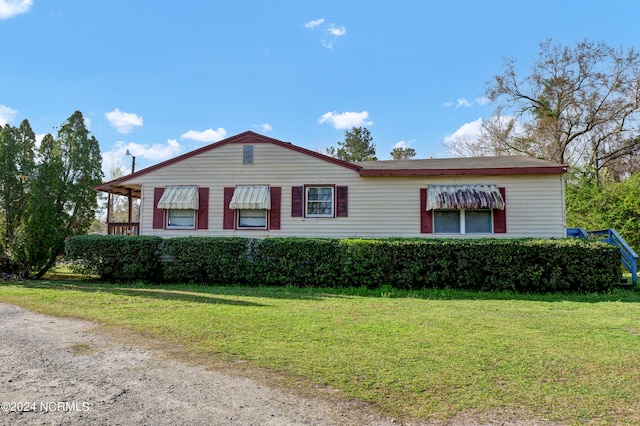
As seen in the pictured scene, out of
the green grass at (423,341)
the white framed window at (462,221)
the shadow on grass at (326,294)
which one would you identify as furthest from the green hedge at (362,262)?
the white framed window at (462,221)

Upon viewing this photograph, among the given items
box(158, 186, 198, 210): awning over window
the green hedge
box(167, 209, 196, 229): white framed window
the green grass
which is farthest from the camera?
box(167, 209, 196, 229): white framed window

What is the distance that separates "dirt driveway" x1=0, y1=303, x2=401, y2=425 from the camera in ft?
8.18

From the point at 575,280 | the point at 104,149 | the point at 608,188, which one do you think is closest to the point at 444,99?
the point at 608,188

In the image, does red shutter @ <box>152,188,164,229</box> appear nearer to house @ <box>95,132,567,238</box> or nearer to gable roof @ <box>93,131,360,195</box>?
house @ <box>95,132,567,238</box>

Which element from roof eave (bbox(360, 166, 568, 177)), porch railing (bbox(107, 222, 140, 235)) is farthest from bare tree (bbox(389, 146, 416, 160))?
porch railing (bbox(107, 222, 140, 235))

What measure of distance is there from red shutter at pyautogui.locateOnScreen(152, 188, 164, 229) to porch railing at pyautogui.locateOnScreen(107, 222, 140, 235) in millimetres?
1258

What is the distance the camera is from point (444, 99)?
17.9 metres

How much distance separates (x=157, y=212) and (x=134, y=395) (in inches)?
381

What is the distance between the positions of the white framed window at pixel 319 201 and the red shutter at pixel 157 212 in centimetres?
449

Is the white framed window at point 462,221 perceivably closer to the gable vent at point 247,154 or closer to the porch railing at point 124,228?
the gable vent at point 247,154

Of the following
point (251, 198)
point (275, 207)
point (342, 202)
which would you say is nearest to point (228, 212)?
point (251, 198)

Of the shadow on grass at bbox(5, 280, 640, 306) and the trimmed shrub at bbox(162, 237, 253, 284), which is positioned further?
the trimmed shrub at bbox(162, 237, 253, 284)

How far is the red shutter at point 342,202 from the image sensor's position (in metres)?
11.2

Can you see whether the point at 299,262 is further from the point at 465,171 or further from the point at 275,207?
the point at 465,171
